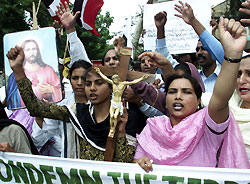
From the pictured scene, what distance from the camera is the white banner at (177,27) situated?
181 inches

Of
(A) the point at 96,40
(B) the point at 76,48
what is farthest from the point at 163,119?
(A) the point at 96,40

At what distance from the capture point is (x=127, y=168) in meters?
2.11

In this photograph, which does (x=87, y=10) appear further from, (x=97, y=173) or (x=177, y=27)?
(x=97, y=173)

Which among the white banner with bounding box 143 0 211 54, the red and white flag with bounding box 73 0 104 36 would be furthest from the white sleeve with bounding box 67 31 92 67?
the white banner with bounding box 143 0 211 54

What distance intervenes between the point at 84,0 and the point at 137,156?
2735 millimetres

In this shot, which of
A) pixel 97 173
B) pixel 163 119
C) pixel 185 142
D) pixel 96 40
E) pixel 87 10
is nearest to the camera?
pixel 185 142

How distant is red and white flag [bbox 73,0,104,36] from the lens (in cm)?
438

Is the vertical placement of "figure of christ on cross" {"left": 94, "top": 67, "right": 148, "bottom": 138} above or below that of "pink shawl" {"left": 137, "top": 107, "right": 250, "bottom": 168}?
above

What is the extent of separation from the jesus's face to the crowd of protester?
0.48 metres

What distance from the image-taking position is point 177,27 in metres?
4.89

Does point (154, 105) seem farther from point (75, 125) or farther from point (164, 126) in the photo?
point (75, 125)

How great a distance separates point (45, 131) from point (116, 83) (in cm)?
100

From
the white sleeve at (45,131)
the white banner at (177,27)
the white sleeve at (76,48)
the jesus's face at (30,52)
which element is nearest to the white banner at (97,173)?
the white sleeve at (45,131)

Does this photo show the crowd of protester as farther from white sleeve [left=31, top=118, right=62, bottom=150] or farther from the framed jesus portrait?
the framed jesus portrait
